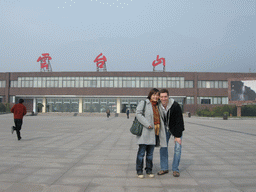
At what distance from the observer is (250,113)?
38.7m

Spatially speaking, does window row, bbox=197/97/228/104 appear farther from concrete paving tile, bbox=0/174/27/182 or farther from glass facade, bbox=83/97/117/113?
concrete paving tile, bbox=0/174/27/182

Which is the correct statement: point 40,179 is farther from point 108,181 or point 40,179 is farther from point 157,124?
point 157,124

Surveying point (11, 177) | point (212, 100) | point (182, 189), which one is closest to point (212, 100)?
point (212, 100)

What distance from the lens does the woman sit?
14.1 ft

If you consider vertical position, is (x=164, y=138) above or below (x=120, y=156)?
above

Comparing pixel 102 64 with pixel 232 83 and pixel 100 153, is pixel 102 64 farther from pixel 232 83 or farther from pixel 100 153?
pixel 100 153

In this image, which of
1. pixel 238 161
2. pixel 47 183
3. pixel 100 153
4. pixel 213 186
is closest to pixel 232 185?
pixel 213 186

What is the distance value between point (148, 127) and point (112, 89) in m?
47.7

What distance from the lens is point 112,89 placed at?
51.8 m

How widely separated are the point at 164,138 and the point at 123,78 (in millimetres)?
47919

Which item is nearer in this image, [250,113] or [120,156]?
[120,156]

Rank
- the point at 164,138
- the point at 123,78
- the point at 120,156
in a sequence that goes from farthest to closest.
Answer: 1. the point at 123,78
2. the point at 120,156
3. the point at 164,138

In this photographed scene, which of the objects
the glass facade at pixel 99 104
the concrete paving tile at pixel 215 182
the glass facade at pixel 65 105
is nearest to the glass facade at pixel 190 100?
the glass facade at pixel 99 104

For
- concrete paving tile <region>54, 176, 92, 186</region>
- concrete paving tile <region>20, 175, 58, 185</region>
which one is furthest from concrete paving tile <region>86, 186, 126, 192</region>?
concrete paving tile <region>20, 175, 58, 185</region>
